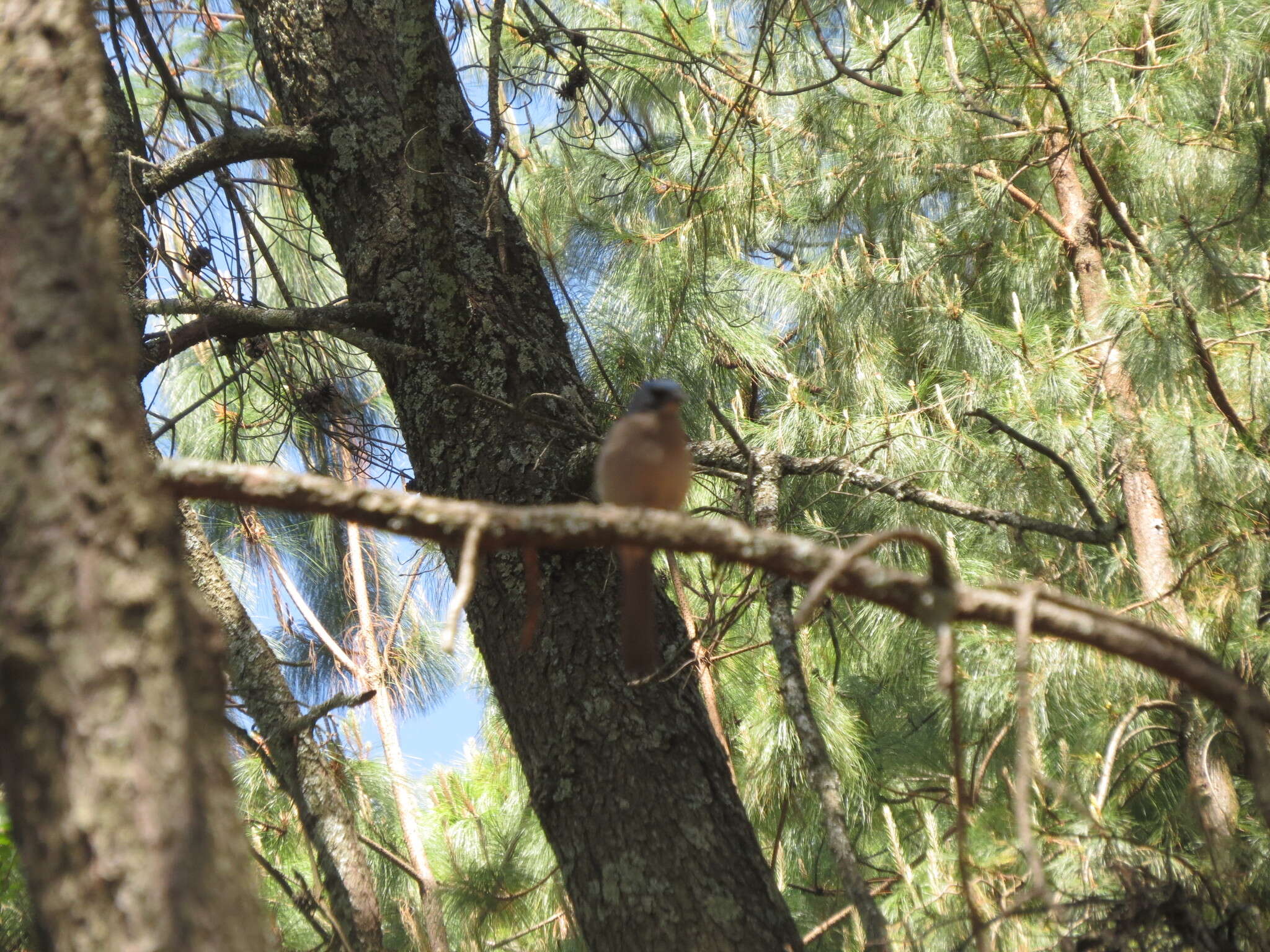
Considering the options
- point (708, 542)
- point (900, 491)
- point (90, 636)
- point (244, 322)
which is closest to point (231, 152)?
point (244, 322)

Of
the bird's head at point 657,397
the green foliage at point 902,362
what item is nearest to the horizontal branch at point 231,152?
the green foliage at point 902,362

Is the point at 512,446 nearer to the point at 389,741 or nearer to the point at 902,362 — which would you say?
the point at 389,741

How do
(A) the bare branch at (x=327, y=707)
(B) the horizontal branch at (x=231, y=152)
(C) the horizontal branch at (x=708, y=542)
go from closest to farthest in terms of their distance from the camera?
(C) the horizontal branch at (x=708, y=542) < (A) the bare branch at (x=327, y=707) < (B) the horizontal branch at (x=231, y=152)

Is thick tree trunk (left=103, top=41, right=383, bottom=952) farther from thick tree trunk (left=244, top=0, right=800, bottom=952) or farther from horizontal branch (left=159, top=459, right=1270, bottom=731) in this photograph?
horizontal branch (left=159, top=459, right=1270, bottom=731)

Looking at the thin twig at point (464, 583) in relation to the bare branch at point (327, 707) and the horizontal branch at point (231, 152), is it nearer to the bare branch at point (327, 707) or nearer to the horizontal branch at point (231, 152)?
the bare branch at point (327, 707)

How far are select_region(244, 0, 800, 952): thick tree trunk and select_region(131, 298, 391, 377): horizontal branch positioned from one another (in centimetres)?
11

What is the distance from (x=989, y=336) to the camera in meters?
6.21

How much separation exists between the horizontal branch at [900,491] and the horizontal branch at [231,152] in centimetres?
146

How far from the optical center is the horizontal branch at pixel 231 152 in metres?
3.14

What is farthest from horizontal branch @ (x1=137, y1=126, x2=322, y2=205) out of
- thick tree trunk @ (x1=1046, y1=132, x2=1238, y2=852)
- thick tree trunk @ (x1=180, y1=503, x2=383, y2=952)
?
thick tree trunk @ (x1=1046, y1=132, x2=1238, y2=852)

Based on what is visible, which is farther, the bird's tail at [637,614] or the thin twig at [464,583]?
the bird's tail at [637,614]

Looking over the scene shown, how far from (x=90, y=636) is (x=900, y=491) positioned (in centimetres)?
185

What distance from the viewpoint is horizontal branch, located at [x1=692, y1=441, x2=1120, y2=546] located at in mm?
2094

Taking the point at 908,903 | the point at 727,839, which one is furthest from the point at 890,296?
the point at 727,839
